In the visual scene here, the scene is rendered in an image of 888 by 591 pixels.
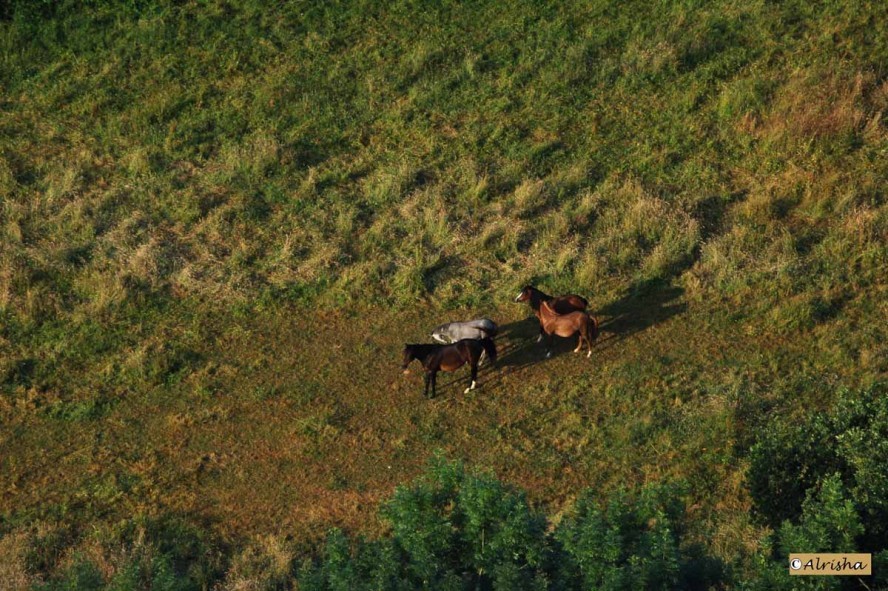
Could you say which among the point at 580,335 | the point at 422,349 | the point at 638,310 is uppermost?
the point at 422,349

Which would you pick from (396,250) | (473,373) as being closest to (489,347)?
(473,373)

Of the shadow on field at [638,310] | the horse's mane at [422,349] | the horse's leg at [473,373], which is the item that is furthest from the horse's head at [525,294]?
the horse's mane at [422,349]

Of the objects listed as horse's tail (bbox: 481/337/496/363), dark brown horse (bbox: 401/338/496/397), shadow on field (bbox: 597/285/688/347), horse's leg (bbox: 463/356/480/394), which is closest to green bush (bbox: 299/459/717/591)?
dark brown horse (bbox: 401/338/496/397)

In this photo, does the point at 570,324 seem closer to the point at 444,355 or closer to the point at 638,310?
the point at 638,310

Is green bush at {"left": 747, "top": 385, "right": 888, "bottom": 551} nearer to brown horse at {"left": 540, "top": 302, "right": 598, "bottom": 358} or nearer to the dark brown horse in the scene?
brown horse at {"left": 540, "top": 302, "right": 598, "bottom": 358}

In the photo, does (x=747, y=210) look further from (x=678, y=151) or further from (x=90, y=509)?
(x=90, y=509)

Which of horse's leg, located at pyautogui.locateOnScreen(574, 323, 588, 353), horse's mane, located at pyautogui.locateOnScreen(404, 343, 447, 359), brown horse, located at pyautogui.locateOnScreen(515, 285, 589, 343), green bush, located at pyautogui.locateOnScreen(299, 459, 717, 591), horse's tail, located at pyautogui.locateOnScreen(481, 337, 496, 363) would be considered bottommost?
horse's leg, located at pyautogui.locateOnScreen(574, 323, 588, 353)
